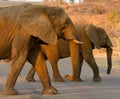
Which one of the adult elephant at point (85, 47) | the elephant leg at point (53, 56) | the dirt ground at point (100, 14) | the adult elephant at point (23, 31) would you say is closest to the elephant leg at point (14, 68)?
the adult elephant at point (23, 31)

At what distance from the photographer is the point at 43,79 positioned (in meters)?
12.4

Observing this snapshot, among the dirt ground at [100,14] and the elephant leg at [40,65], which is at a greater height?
the elephant leg at [40,65]

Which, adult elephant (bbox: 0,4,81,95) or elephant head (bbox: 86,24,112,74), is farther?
elephant head (bbox: 86,24,112,74)

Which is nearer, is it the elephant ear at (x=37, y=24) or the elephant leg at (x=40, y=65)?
the elephant ear at (x=37, y=24)

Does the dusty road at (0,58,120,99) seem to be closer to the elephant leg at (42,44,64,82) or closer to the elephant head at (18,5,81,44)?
the elephant leg at (42,44,64,82)

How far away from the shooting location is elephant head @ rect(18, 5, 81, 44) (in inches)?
462

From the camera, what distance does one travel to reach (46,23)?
1187 cm

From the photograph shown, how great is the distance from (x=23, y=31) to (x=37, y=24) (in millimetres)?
344

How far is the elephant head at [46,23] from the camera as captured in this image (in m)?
11.7

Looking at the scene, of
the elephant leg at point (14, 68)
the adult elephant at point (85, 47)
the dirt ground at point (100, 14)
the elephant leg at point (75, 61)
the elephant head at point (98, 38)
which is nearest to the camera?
the elephant leg at point (14, 68)

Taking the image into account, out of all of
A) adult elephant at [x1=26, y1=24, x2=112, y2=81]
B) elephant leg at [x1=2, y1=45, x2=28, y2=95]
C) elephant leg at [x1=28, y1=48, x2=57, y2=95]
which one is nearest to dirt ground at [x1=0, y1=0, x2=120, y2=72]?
adult elephant at [x1=26, y1=24, x2=112, y2=81]

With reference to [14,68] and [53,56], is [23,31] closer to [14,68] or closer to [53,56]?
[14,68]

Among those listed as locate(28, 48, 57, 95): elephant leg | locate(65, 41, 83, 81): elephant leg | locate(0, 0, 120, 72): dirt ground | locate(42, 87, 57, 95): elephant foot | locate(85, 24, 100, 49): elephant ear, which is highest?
locate(28, 48, 57, 95): elephant leg

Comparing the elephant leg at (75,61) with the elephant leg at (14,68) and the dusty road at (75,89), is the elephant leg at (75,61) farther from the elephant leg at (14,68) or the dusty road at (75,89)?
the elephant leg at (14,68)
